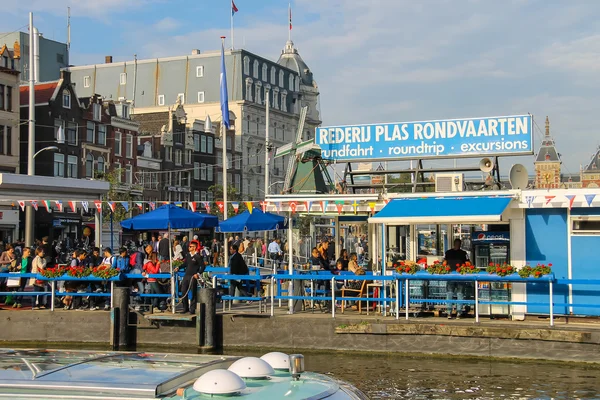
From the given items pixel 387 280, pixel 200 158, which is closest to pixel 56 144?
pixel 200 158

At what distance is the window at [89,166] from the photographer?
63.5 meters

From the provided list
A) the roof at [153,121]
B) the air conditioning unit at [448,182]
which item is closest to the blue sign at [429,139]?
the air conditioning unit at [448,182]

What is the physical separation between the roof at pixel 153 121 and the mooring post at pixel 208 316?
65.3 metres

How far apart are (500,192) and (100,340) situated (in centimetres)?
1009

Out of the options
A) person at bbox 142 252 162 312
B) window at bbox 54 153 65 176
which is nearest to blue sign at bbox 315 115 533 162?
person at bbox 142 252 162 312

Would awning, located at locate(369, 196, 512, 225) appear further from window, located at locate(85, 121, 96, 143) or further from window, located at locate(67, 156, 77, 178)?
window, located at locate(85, 121, 96, 143)

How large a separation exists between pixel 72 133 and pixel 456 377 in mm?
52512

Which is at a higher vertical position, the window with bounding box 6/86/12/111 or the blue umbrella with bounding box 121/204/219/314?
the window with bounding box 6/86/12/111

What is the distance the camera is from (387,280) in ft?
58.8

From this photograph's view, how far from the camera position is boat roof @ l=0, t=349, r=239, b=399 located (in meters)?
4.41

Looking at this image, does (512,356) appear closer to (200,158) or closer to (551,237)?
(551,237)

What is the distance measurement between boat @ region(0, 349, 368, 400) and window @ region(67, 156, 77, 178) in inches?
2282

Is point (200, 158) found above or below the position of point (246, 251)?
above

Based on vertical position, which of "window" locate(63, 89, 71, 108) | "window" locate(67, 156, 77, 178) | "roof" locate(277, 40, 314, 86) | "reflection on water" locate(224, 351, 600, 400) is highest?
"roof" locate(277, 40, 314, 86)
